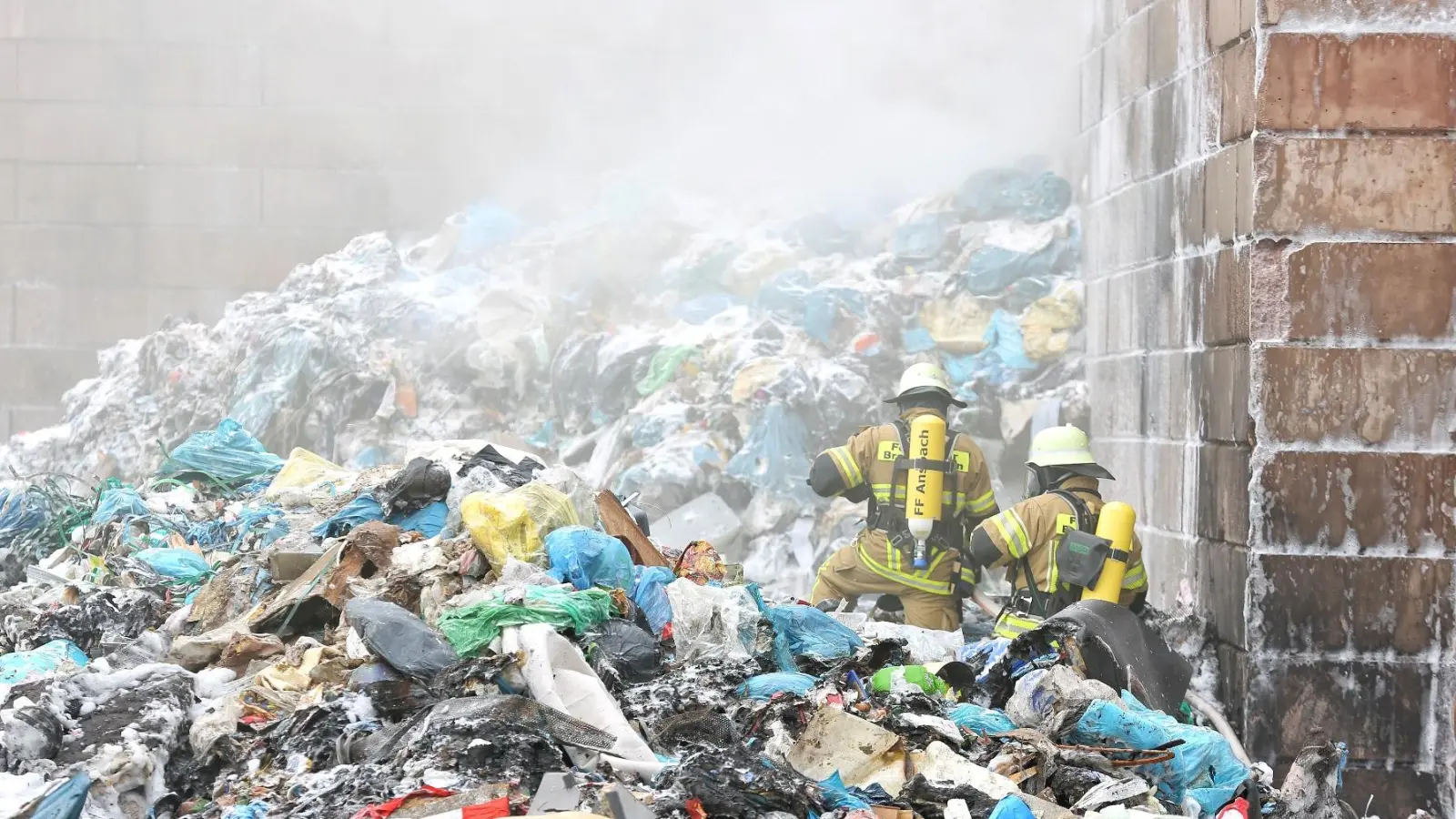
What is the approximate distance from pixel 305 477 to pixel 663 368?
3.51 metres

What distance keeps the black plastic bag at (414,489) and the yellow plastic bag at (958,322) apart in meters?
4.52

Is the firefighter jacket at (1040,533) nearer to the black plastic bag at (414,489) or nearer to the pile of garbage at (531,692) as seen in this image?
the pile of garbage at (531,692)

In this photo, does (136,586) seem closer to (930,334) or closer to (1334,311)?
(1334,311)

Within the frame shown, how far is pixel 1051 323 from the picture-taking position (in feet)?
28.9

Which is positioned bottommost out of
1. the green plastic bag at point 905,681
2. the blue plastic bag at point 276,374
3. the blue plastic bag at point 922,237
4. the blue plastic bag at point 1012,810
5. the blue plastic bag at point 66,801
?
the blue plastic bag at point 1012,810

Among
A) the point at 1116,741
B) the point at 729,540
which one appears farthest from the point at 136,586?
the point at 729,540

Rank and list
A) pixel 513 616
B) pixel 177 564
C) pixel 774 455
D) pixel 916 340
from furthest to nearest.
A: pixel 916 340 < pixel 774 455 < pixel 177 564 < pixel 513 616

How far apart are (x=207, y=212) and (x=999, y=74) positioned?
716 centimetres

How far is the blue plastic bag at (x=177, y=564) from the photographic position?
199 inches

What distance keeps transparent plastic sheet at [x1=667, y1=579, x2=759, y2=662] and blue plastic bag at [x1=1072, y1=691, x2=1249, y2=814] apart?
3.34 ft

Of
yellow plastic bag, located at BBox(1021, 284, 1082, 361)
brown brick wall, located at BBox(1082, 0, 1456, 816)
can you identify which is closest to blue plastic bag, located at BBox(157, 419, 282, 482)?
brown brick wall, located at BBox(1082, 0, 1456, 816)

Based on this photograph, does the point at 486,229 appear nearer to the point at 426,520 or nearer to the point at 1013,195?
the point at 1013,195

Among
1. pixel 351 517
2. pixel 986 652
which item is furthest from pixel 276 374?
pixel 986 652

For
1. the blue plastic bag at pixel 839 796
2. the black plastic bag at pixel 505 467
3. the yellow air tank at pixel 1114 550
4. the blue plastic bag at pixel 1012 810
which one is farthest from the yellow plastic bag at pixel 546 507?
the blue plastic bag at pixel 1012 810
